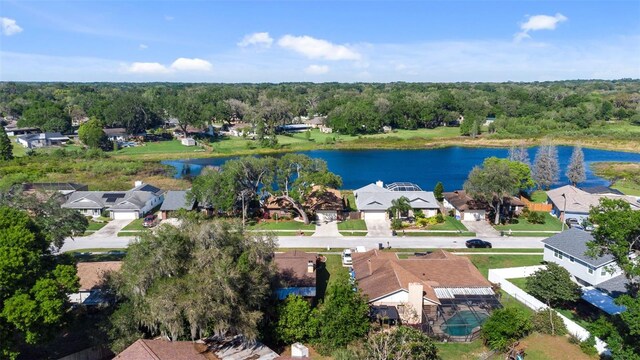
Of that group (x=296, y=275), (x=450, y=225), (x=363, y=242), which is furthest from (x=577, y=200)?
(x=296, y=275)

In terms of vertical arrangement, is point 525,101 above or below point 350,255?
above

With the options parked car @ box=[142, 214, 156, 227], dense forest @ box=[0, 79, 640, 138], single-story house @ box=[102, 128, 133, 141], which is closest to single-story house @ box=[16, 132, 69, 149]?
dense forest @ box=[0, 79, 640, 138]

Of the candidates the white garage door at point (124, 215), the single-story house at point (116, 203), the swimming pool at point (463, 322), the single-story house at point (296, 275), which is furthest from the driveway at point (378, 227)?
the white garage door at point (124, 215)

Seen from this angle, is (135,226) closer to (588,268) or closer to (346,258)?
(346,258)

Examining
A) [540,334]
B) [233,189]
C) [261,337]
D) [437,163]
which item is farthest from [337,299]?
[437,163]

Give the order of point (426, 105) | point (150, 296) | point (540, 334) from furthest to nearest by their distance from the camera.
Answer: point (426, 105) < point (540, 334) < point (150, 296)

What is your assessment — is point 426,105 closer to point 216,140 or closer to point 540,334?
point 216,140
